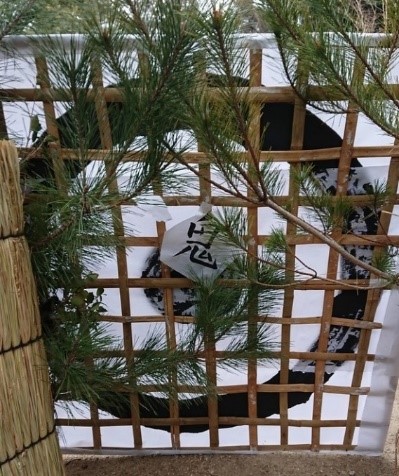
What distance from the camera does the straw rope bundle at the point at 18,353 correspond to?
3.02 ft

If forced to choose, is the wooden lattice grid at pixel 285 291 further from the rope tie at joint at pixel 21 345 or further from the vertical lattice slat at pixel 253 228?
the rope tie at joint at pixel 21 345

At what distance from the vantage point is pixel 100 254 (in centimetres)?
103

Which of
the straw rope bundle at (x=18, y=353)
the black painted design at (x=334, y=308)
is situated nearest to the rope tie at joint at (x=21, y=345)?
the straw rope bundle at (x=18, y=353)

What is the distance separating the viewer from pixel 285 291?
132 cm

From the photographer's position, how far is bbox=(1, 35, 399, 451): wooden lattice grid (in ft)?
3.54

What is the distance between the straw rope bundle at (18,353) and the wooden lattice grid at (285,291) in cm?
10

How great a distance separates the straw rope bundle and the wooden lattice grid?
0.10 metres

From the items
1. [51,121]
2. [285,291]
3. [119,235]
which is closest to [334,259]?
[285,291]

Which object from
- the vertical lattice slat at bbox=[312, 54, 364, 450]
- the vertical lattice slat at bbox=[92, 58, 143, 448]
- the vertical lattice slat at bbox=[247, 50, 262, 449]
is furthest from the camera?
the vertical lattice slat at bbox=[312, 54, 364, 450]

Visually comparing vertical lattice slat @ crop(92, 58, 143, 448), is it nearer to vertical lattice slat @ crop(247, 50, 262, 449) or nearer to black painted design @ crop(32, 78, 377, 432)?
black painted design @ crop(32, 78, 377, 432)

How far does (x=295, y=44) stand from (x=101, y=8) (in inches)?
13.1

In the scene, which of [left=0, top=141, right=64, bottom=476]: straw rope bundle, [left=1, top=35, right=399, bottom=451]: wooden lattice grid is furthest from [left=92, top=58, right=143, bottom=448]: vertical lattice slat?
[left=0, top=141, right=64, bottom=476]: straw rope bundle

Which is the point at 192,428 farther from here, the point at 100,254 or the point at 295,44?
the point at 295,44

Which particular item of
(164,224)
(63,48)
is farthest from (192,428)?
(63,48)
